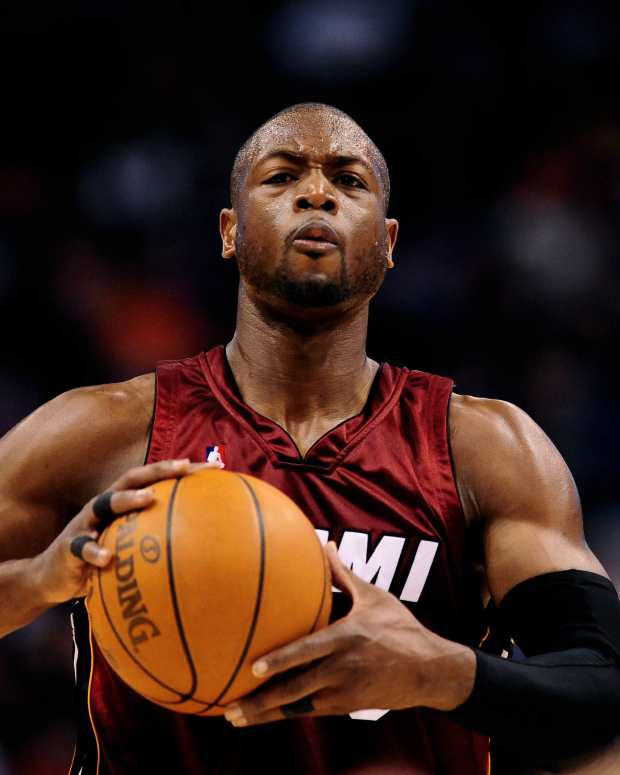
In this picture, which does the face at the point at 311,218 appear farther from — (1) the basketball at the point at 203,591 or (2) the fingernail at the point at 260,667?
(2) the fingernail at the point at 260,667

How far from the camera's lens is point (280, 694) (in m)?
1.71

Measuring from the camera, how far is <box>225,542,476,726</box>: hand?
1704 millimetres

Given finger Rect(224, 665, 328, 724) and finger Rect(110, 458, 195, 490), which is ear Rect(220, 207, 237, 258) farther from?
finger Rect(224, 665, 328, 724)

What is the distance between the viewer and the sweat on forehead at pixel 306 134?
2869mm

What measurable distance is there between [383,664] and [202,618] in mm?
318

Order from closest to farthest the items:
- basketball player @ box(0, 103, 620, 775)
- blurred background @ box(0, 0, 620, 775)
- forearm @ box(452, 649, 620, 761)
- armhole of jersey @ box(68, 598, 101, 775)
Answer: forearm @ box(452, 649, 620, 761)
basketball player @ box(0, 103, 620, 775)
armhole of jersey @ box(68, 598, 101, 775)
blurred background @ box(0, 0, 620, 775)

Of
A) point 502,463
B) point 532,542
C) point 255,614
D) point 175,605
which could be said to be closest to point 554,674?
point 532,542

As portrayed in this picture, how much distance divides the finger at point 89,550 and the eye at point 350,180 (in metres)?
1.37

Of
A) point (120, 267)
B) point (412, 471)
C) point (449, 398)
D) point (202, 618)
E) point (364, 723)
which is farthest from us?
point (120, 267)

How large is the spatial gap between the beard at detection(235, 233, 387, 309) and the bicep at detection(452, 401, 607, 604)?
0.47 metres

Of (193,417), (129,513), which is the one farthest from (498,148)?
(129,513)

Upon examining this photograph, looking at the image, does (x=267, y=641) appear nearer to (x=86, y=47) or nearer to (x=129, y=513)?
(x=129, y=513)

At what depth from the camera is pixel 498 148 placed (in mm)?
4969

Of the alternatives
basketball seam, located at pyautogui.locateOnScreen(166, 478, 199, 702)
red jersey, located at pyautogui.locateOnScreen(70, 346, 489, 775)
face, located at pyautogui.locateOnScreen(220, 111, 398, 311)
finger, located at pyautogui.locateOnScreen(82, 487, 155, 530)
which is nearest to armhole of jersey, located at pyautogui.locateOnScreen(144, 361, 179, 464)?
red jersey, located at pyautogui.locateOnScreen(70, 346, 489, 775)
